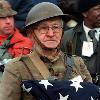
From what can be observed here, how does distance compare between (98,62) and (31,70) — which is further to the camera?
(98,62)

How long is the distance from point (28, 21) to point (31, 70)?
0.53m

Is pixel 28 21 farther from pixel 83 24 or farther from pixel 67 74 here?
pixel 83 24

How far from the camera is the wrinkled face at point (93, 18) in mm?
5984

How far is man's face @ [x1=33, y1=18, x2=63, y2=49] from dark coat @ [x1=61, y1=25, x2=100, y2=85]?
166 cm

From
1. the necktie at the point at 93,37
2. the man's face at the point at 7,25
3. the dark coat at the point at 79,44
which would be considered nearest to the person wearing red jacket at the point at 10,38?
the man's face at the point at 7,25

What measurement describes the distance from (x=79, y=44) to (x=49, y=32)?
2015 millimetres

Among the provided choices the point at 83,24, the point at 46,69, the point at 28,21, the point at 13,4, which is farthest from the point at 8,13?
the point at 46,69

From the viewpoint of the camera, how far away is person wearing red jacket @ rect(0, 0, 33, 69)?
17.8ft

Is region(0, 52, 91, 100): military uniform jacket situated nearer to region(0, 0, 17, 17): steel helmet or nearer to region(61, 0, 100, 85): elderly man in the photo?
region(61, 0, 100, 85): elderly man

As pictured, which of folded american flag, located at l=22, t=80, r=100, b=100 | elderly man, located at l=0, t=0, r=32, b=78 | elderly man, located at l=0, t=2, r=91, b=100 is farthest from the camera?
elderly man, located at l=0, t=0, r=32, b=78

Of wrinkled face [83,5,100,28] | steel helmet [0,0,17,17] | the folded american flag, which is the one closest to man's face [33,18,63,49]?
the folded american flag

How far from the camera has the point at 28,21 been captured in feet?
13.0

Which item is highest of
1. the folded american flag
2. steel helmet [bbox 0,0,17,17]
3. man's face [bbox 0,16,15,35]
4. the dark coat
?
the folded american flag

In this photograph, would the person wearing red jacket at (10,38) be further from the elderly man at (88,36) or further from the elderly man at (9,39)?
the elderly man at (88,36)
